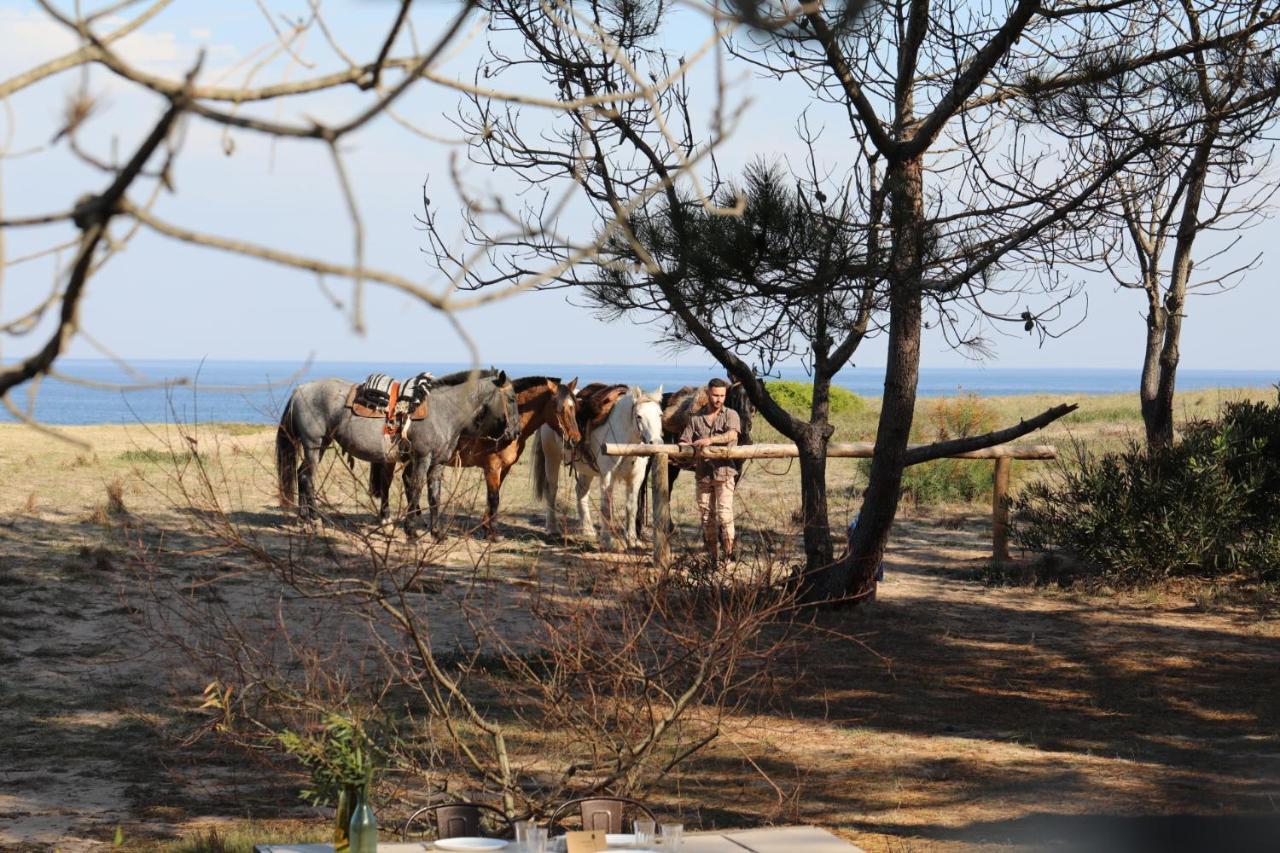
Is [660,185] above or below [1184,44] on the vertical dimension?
below

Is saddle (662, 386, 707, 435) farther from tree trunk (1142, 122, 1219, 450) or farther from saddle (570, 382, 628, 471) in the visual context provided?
tree trunk (1142, 122, 1219, 450)

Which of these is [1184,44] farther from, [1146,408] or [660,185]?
[660,185]

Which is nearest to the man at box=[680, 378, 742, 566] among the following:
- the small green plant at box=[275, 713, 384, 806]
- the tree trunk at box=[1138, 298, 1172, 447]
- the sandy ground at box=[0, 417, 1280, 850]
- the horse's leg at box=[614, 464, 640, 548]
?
the horse's leg at box=[614, 464, 640, 548]

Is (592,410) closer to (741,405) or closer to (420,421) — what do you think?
(741,405)

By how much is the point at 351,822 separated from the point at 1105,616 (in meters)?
8.90

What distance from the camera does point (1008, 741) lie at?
796cm

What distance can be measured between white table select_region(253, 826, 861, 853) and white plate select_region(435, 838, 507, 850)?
4cm

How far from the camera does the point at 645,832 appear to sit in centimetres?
441

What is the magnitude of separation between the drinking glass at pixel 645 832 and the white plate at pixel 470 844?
1.35 ft

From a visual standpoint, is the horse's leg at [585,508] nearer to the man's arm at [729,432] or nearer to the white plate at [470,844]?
the man's arm at [729,432]

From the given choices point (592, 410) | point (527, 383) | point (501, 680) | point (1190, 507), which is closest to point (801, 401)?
point (527, 383)

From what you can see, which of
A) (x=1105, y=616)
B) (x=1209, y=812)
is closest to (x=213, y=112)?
(x=1209, y=812)

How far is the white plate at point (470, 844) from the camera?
439 cm

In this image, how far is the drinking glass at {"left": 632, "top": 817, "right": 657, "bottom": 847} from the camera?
14.3ft
